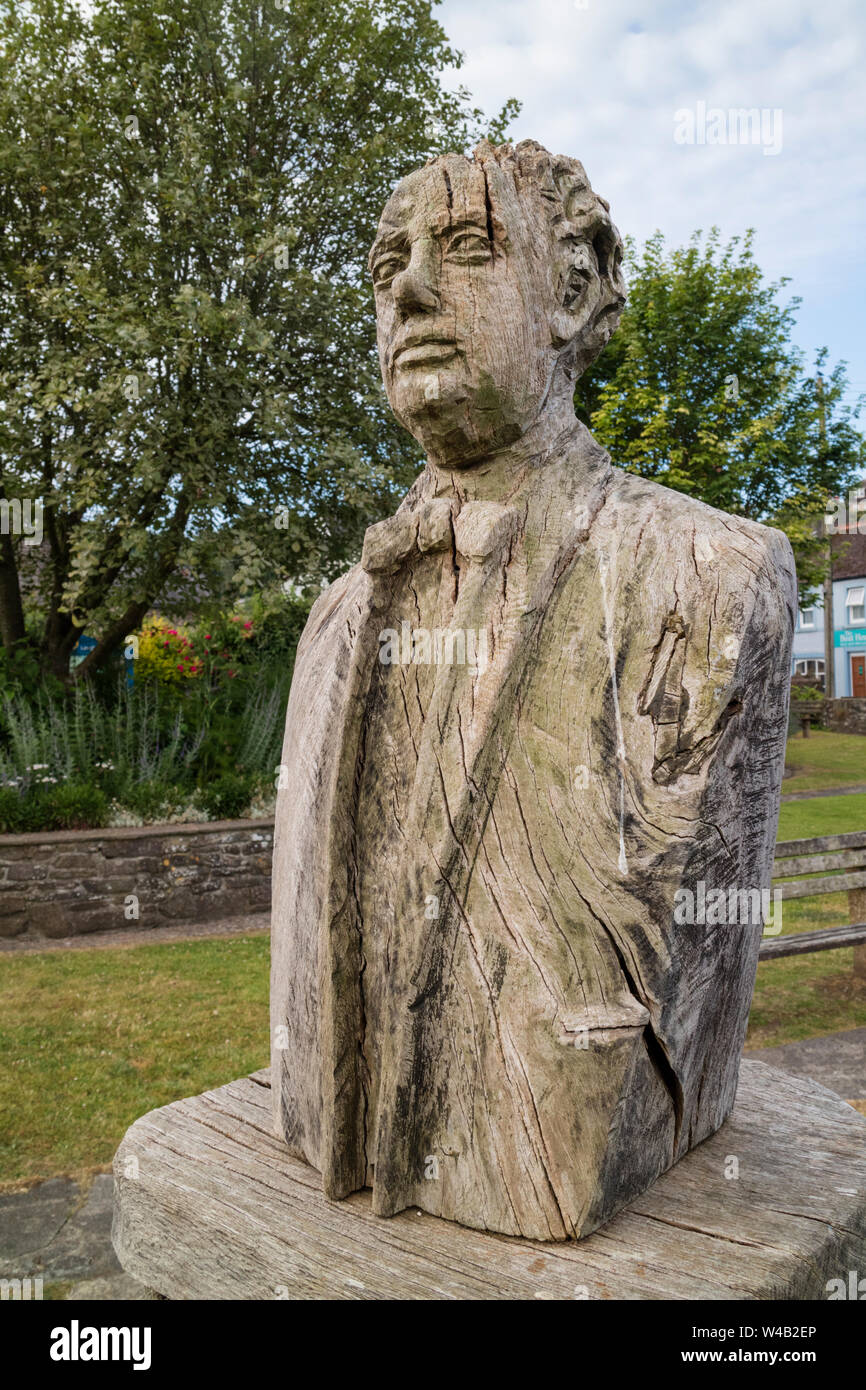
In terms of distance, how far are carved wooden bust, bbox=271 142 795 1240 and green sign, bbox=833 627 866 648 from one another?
34736mm

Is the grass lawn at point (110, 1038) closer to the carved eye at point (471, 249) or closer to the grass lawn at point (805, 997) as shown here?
the grass lawn at point (805, 997)

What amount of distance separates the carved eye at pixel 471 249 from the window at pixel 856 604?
34.8 metres

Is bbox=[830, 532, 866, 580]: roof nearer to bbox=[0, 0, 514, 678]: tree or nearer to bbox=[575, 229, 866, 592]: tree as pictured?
bbox=[575, 229, 866, 592]: tree

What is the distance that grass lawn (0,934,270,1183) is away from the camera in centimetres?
464

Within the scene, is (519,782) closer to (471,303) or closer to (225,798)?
(471,303)

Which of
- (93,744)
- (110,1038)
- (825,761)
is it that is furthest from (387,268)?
(825,761)

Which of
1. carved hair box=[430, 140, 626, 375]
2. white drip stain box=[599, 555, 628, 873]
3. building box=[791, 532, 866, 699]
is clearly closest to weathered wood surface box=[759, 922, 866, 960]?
white drip stain box=[599, 555, 628, 873]

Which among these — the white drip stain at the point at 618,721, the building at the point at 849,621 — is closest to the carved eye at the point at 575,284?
the white drip stain at the point at 618,721

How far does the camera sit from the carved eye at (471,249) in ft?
6.78

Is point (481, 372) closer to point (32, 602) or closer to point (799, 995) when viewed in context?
point (799, 995)
